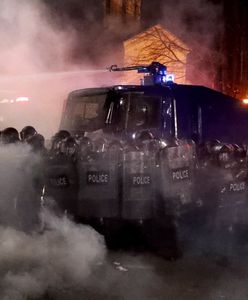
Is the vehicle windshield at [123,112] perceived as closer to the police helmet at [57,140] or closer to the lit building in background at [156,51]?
the police helmet at [57,140]

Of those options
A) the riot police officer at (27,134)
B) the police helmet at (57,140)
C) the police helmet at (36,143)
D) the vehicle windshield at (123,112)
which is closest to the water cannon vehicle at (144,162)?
the vehicle windshield at (123,112)

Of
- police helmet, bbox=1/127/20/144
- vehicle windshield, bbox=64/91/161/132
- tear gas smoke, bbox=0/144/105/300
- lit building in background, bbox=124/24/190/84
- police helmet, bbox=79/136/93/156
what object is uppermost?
lit building in background, bbox=124/24/190/84

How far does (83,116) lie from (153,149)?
198cm

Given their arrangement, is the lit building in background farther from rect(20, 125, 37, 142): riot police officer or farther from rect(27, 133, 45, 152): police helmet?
rect(27, 133, 45, 152): police helmet

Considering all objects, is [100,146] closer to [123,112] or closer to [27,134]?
[27,134]

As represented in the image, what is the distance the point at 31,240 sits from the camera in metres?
4.14

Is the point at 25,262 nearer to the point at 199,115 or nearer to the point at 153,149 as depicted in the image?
the point at 153,149

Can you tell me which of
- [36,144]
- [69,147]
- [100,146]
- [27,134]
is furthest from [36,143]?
[100,146]

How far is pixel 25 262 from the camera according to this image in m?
3.94

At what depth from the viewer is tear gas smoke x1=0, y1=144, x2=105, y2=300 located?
3805 mm

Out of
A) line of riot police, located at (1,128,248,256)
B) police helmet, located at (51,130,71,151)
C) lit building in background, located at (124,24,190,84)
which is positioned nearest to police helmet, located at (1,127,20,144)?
line of riot police, located at (1,128,248,256)

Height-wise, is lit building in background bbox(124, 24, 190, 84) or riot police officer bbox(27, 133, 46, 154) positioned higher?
lit building in background bbox(124, 24, 190, 84)

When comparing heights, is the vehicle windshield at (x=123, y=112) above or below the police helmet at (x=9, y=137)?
above

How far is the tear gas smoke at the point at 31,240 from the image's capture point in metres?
3.80
